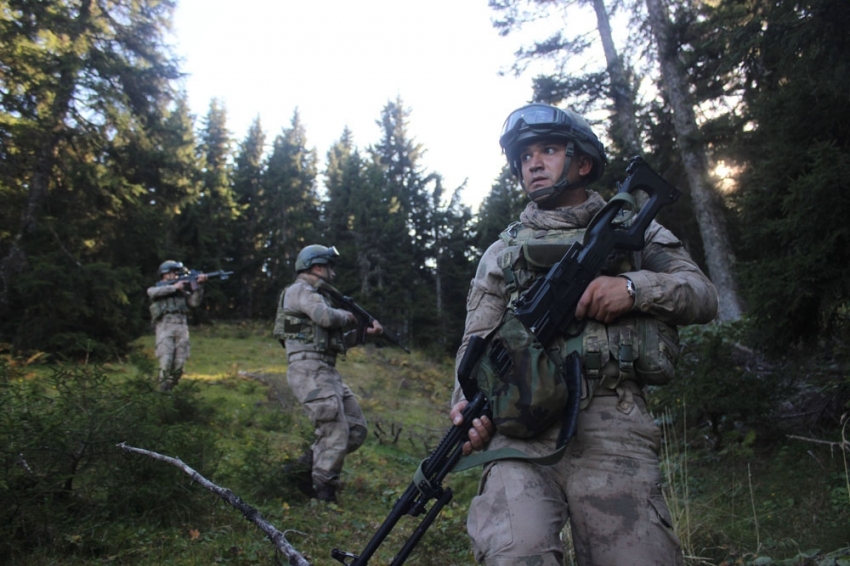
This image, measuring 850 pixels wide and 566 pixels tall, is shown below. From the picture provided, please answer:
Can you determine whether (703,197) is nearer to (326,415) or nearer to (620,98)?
(620,98)

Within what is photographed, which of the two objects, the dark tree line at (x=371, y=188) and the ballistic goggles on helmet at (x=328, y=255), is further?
the ballistic goggles on helmet at (x=328, y=255)

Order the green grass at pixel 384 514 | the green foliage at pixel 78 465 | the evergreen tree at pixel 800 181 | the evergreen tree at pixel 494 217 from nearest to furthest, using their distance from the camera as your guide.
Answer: the green foliage at pixel 78 465 → the green grass at pixel 384 514 → the evergreen tree at pixel 800 181 → the evergreen tree at pixel 494 217

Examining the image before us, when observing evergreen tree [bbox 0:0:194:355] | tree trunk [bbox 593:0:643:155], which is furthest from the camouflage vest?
tree trunk [bbox 593:0:643:155]

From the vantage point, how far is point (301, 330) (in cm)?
648

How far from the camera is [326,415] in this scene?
19.9 feet

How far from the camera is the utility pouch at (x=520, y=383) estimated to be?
2223 millimetres

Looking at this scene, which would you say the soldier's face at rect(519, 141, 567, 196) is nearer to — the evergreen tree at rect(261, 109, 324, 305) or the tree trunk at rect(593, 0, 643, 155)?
the tree trunk at rect(593, 0, 643, 155)

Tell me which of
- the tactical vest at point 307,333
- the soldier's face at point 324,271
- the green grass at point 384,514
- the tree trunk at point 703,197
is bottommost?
the green grass at point 384,514

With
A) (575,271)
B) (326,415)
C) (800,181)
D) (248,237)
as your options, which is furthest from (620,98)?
(248,237)

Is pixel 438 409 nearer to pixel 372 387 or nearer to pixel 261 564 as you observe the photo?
pixel 372 387

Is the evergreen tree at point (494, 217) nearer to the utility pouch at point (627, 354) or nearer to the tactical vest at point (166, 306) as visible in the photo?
the tactical vest at point (166, 306)

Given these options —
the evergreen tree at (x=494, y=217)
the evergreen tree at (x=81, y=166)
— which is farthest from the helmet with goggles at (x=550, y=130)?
the evergreen tree at (x=494, y=217)

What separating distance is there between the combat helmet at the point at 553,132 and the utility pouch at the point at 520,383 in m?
0.85

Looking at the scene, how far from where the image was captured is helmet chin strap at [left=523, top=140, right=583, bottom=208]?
2.79 m
